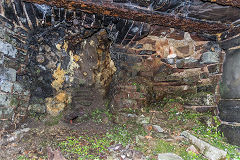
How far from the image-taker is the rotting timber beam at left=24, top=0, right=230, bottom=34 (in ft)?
6.92

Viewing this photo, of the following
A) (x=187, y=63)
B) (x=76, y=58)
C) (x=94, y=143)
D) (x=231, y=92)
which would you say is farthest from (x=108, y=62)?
(x=231, y=92)

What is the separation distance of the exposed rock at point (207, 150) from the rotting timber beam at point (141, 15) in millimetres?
1678

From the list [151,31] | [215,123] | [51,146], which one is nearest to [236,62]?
[215,123]

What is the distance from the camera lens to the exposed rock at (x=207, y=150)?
2.01 metres

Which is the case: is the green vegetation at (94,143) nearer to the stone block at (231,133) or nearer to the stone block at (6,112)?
the stone block at (6,112)

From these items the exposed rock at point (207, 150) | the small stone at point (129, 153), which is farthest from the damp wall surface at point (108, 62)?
the small stone at point (129, 153)

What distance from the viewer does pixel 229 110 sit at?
8.18 ft

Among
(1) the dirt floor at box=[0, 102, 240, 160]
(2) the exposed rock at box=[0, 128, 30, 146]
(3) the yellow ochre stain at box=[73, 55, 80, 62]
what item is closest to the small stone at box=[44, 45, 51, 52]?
(3) the yellow ochre stain at box=[73, 55, 80, 62]

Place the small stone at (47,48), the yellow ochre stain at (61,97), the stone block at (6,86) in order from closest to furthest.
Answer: the stone block at (6,86) < the small stone at (47,48) < the yellow ochre stain at (61,97)

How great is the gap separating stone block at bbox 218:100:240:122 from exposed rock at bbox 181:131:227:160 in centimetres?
60

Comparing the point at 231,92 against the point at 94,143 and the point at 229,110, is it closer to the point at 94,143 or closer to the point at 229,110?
the point at 229,110

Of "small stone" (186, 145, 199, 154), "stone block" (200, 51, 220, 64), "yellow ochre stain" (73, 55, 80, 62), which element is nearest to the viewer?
"small stone" (186, 145, 199, 154)

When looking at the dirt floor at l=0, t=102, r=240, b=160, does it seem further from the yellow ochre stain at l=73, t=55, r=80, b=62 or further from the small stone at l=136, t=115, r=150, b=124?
the yellow ochre stain at l=73, t=55, r=80, b=62

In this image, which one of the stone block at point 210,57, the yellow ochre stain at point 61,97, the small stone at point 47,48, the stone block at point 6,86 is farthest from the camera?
the yellow ochre stain at point 61,97
